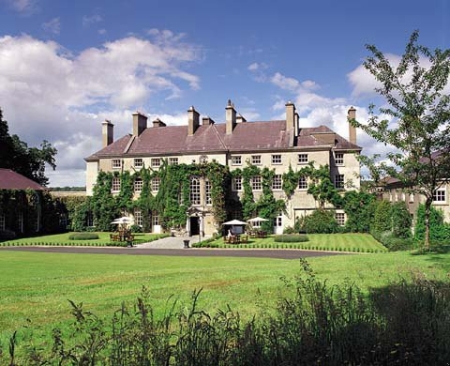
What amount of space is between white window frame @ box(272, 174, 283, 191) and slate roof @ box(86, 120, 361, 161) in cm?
309

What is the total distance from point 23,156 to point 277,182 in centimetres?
4200

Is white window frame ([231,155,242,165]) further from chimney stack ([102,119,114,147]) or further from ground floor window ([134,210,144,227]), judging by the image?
chimney stack ([102,119,114,147])

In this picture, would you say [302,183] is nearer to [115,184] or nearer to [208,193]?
[208,193]

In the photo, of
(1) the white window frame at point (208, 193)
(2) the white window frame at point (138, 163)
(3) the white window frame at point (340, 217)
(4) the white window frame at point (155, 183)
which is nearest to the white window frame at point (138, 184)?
(2) the white window frame at point (138, 163)

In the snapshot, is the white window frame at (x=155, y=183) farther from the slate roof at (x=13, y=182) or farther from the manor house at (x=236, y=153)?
the slate roof at (x=13, y=182)

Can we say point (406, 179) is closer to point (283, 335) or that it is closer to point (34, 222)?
point (283, 335)

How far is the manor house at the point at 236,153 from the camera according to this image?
44.3 m

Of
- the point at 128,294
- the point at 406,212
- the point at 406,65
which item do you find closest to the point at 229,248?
the point at 406,212

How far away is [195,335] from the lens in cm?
480

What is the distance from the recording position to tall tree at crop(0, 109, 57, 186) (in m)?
60.6

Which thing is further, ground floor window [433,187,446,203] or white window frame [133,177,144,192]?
white window frame [133,177,144,192]

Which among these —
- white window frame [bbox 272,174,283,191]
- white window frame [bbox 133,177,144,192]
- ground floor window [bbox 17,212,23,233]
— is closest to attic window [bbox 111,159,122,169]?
white window frame [bbox 133,177,144,192]

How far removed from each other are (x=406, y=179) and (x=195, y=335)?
16251 millimetres

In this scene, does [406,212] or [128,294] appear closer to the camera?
[128,294]
